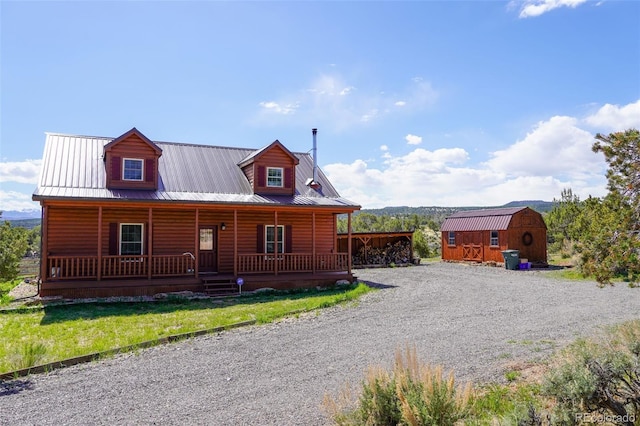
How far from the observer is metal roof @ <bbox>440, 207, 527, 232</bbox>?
25.7m

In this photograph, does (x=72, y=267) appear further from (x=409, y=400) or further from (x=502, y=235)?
(x=502, y=235)

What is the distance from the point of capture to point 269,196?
17.9m

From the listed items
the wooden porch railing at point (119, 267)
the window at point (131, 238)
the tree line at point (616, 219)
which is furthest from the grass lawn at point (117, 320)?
the tree line at point (616, 219)

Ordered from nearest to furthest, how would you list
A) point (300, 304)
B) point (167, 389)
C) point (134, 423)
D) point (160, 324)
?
point (134, 423), point (167, 389), point (160, 324), point (300, 304)

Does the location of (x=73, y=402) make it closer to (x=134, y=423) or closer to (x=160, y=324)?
(x=134, y=423)

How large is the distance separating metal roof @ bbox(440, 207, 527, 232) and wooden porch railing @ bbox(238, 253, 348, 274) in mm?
12455

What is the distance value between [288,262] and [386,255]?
11.7m

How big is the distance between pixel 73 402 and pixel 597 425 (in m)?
6.15

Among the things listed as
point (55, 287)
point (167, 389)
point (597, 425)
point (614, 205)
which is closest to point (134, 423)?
point (167, 389)

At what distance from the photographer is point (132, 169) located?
53.3 feet

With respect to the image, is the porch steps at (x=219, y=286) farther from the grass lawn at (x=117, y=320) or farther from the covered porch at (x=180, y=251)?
the grass lawn at (x=117, y=320)

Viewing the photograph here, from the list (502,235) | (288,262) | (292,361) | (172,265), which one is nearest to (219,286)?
(172,265)

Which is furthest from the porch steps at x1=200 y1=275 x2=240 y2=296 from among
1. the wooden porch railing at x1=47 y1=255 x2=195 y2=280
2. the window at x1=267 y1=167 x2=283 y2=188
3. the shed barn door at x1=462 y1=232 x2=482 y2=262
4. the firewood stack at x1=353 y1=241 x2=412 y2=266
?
the shed barn door at x1=462 y1=232 x2=482 y2=262

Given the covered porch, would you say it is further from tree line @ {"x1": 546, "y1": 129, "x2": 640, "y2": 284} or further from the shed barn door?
the shed barn door
